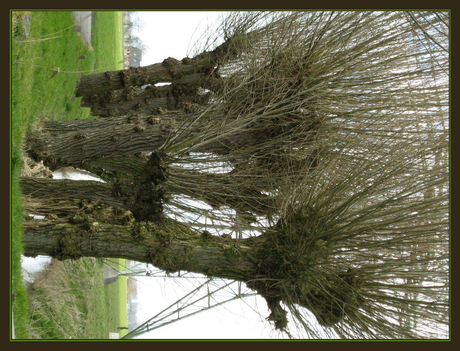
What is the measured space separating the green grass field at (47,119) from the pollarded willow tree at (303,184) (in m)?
0.52

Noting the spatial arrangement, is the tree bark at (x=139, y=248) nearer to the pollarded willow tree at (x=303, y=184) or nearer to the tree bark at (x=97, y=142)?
the pollarded willow tree at (x=303, y=184)

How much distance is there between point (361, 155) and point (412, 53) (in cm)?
168

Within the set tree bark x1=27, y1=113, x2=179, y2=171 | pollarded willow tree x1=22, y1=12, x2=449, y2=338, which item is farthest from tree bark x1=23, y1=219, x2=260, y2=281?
tree bark x1=27, y1=113, x2=179, y2=171

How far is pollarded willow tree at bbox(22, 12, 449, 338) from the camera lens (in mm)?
4219

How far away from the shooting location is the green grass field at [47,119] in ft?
16.8

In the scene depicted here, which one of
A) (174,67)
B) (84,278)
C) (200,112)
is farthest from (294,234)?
(84,278)

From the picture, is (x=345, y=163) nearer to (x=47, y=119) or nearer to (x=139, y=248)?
(x=139, y=248)

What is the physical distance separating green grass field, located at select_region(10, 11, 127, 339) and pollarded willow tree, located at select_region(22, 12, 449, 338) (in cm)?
52

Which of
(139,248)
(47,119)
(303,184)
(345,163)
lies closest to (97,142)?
(47,119)

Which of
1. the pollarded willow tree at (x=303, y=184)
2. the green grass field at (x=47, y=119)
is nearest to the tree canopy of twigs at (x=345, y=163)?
the pollarded willow tree at (x=303, y=184)

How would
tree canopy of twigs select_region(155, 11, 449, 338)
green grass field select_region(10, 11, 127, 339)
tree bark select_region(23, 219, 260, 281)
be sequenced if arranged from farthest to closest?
1. green grass field select_region(10, 11, 127, 339)
2. tree bark select_region(23, 219, 260, 281)
3. tree canopy of twigs select_region(155, 11, 449, 338)

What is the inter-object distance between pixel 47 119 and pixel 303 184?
5030 millimetres

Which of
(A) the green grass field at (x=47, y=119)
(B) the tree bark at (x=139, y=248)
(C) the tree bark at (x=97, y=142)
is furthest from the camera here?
(C) the tree bark at (x=97, y=142)

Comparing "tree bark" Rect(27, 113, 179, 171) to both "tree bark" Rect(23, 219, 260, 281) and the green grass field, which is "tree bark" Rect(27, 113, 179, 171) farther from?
"tree bark" Rect(23, 219, 260, 281)
